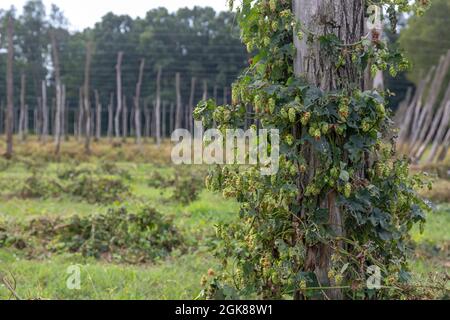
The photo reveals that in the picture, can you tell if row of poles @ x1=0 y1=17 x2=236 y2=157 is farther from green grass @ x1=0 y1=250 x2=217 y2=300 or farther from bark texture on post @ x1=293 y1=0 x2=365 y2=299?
bark texture on post @ x1=293 y1=0 x2=365 y2=299

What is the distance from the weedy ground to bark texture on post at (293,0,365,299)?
0.47m

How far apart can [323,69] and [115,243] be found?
488cm

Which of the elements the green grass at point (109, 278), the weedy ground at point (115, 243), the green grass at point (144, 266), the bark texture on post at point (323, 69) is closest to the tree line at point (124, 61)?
the weedy ground at point (115, 243)

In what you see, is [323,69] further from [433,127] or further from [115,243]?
[433,127]

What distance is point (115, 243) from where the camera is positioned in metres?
7.51

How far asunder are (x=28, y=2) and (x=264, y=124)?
181 ft

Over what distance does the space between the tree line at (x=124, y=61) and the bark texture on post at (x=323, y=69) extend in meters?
40.0

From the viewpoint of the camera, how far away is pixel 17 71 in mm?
51125

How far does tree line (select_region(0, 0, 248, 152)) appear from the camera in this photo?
45.8 meters

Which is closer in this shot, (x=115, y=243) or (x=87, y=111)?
(x=115, y=243)

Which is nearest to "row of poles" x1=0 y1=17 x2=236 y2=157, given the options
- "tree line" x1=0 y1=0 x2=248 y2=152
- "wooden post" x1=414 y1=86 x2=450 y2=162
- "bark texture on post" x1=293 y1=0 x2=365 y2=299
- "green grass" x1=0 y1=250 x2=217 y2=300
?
"tree line" x1=0 y1=0 x2=248 y2=152

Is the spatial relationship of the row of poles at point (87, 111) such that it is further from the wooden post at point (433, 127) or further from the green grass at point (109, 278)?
the green grass at point (109, 278)

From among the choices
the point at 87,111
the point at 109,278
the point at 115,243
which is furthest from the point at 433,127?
the point at 109,278

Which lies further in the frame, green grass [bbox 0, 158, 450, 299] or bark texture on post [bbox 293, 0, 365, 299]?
green grass [bbox 0, 158, 450, 299]
